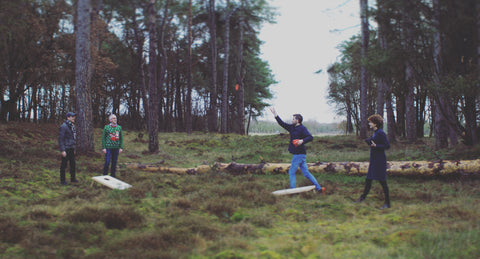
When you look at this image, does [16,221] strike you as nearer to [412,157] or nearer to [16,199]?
[16,199]

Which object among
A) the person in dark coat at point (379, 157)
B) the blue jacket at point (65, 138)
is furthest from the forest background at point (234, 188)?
the blue jacket at point (65, 138)

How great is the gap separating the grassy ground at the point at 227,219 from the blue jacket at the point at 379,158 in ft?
2.33

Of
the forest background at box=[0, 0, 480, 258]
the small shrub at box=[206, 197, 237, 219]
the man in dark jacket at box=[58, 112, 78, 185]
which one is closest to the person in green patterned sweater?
the forest background at box=[0, 0, 480, 258]

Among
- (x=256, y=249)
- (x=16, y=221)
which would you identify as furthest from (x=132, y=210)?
(x=256, y=249)

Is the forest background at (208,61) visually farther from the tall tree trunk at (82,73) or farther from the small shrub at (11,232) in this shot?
the small shrub at (11,232)

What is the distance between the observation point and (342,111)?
46219mm

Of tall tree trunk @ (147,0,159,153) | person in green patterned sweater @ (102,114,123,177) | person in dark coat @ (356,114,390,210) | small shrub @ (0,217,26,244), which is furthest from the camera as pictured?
tall tree trunk @ (147,0,159,153)

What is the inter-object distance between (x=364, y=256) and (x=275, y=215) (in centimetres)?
220

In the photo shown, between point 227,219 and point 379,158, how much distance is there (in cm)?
365

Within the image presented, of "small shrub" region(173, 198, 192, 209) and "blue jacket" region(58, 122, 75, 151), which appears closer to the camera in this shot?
"small shrub" region(173, 198, 192, 209)

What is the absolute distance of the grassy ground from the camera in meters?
4.26

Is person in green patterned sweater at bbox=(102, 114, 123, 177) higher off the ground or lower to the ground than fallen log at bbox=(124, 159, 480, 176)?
higher

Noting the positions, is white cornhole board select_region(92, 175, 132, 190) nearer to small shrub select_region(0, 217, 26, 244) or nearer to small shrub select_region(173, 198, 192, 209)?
small shrub select_region(173, 198, 192, 209)

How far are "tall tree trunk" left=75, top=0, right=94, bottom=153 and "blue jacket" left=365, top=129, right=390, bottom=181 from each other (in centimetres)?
1121
